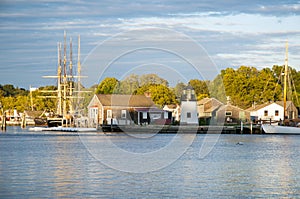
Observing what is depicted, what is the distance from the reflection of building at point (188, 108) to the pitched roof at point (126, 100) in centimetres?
612

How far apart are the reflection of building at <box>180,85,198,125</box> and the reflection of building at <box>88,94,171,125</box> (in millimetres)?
2861

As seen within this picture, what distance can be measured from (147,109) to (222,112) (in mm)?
14870

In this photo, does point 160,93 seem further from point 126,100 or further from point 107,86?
point 107,86

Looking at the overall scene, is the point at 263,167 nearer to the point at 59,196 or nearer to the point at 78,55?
the point at 59,196

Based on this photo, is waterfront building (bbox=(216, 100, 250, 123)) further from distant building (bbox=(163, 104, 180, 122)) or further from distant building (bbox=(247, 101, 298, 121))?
distant building (bbox=(163, 104, 180, 122))

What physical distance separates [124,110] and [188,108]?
12.9 metres

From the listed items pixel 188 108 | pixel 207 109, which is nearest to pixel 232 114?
pixel 207 109

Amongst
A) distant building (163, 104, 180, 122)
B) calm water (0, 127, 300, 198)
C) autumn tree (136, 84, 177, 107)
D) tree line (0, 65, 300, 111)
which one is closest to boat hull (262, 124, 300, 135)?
tree line (0, 65, 300, 111)

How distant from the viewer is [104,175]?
3975cm

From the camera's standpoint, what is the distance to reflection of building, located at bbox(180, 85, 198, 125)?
Result: 11672 centimetres

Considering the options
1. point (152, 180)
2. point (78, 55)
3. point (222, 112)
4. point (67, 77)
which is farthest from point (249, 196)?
point (67, 77)

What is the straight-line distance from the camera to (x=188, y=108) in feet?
389

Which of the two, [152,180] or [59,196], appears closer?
[59,196]

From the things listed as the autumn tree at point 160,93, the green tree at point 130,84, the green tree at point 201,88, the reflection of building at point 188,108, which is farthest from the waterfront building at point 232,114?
the green tree at point 130,84
